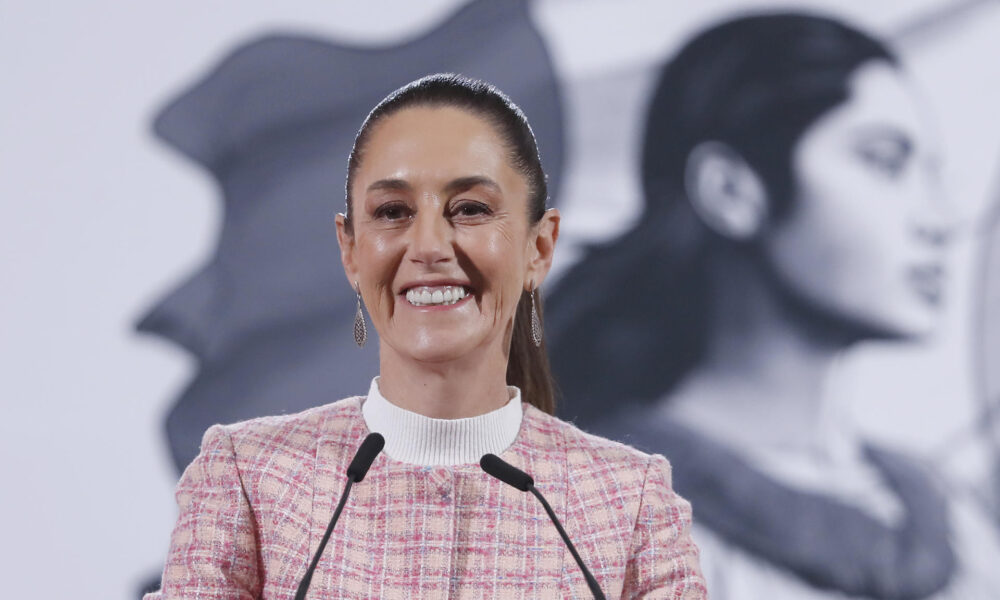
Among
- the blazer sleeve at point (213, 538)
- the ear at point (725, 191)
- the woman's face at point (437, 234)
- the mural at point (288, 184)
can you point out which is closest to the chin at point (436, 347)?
the woman's face at point (437, 234)

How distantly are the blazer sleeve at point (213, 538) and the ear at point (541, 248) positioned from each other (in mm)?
394

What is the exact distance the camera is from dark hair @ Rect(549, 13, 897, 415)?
6.89 ft

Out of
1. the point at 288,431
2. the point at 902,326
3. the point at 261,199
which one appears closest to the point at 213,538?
the point at 288,431

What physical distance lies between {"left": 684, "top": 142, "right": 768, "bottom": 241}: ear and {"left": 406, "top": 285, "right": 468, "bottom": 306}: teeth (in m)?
1.16

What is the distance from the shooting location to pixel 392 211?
1.10 m

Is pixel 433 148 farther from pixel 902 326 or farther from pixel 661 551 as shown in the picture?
pixel 902 326

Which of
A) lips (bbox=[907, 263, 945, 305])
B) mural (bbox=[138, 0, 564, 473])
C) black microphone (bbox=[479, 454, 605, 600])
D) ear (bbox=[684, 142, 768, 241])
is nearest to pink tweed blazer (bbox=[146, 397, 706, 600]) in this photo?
black microphone (bbox=[479, 454, 605, 600])

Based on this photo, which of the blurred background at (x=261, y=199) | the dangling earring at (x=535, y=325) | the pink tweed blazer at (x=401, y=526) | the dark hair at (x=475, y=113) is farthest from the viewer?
the blurred background at (x=261, y=199)

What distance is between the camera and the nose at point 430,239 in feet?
3.47

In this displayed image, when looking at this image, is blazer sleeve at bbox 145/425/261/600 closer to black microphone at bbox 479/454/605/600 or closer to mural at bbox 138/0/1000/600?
black microphone at bbox 479/454/605/600

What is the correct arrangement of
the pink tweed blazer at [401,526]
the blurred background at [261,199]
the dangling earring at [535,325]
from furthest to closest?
the blurred background at [261,199] < the dangling earring at [535,325] < the pink tweed blazer at [401,526]

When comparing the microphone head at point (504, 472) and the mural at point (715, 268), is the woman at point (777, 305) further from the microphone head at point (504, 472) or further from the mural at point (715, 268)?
the microphone head at point (504, 472)

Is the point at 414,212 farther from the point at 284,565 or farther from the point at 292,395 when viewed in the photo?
the point at 292,395

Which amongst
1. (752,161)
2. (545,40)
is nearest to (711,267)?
(752,161)
